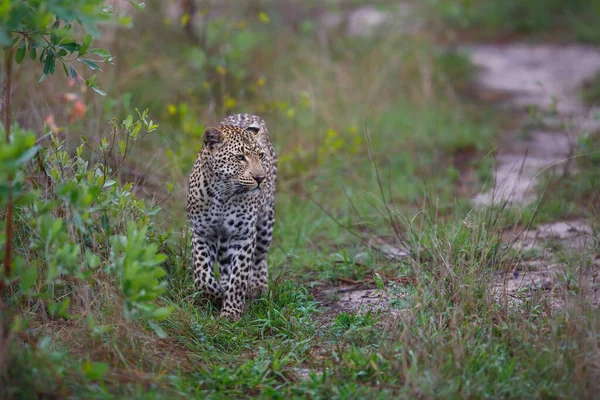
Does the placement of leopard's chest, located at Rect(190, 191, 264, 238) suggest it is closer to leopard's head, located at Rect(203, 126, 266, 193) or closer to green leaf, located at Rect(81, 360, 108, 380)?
leopard's head, located at Rect(203, 126, 266, 193)

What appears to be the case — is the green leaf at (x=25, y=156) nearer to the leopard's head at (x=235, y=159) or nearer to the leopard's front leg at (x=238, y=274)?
the leopard's head at (x=235, y=159)

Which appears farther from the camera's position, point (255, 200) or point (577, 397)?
point (255, 200)

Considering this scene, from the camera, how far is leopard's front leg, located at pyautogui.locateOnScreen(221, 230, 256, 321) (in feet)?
19.5

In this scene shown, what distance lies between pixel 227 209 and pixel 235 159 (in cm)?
40

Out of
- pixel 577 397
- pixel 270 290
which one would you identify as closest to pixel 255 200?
pixel 270 290

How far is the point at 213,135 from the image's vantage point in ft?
19.7

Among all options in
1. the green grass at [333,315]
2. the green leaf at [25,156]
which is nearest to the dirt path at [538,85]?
the green grass at [333,315]

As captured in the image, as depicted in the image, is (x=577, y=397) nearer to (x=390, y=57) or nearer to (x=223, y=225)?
(x=223, y=225)

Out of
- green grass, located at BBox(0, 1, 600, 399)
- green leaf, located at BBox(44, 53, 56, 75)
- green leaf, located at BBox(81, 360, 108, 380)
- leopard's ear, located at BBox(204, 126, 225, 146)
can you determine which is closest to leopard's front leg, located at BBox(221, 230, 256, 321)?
green grass, located at BBox(0, 1, 600, 399)

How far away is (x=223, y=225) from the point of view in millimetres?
6066

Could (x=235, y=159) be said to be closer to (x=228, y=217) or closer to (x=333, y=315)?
(x=228, y=217)

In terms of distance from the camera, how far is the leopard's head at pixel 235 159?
5875 millimetres

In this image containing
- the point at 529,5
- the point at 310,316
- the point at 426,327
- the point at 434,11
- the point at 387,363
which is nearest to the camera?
the point at 387,363

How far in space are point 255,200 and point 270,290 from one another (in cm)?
71
